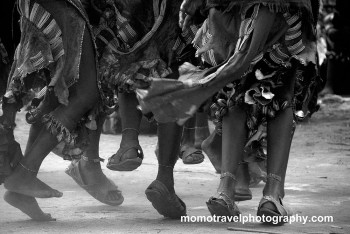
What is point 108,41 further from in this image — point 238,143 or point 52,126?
point 238,143

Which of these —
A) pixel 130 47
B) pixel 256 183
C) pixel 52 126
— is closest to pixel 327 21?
pixel 256 183

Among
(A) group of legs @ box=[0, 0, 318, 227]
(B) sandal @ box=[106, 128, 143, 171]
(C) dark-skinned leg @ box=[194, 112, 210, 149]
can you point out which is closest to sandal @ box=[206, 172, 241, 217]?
(A) group of legs @ box=[0, 0, 318, 227]

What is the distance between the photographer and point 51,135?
474 centimetres

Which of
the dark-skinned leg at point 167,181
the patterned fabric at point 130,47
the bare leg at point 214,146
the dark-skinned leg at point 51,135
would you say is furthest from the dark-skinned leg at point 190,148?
the dark-skinned leg at point 51,135

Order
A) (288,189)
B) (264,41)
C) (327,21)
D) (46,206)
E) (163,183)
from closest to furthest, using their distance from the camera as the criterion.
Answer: (264,41), (163,183), (46,206), (288,189), (327,21)

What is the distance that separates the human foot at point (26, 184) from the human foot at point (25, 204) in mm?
48

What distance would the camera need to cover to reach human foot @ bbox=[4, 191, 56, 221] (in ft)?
15.4

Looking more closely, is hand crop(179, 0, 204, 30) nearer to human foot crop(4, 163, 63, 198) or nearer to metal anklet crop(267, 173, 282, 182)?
metal anklet crop(267, 173, 282, 182)

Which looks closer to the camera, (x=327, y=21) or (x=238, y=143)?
(x=238, y=143)

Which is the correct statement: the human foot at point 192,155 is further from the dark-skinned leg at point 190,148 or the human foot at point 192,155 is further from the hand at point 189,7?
the hand at point 189,7

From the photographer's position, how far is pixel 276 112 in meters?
4.69

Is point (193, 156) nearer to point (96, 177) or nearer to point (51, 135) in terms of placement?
point (96, 177)

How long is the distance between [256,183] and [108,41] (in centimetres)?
152

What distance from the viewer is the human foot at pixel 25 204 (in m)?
4.70
